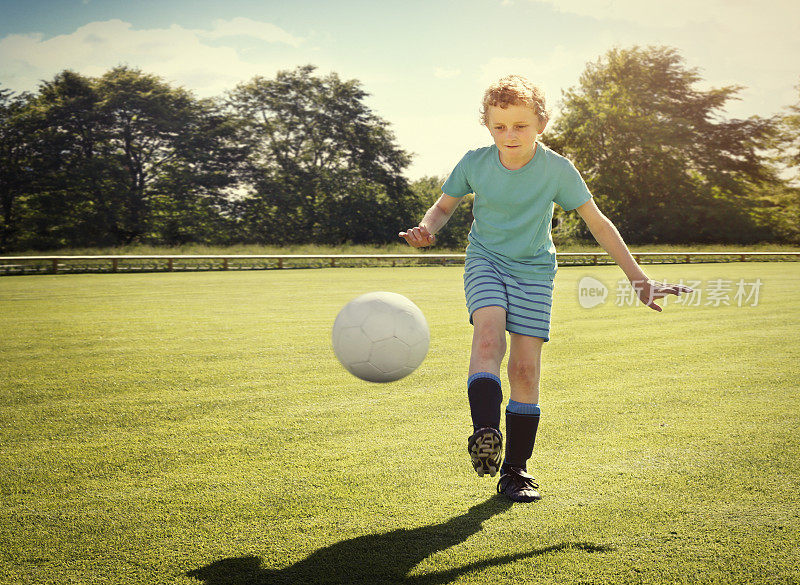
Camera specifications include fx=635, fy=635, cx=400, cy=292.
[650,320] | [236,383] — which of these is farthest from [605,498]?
[650,320]

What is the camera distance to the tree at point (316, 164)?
4859 centimetres

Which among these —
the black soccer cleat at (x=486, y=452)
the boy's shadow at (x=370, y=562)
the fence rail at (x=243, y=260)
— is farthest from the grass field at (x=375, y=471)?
the fence rail at (x=243, y=260)

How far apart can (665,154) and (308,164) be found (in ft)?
93.9

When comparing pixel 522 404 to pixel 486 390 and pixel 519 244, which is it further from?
pixel 519 244

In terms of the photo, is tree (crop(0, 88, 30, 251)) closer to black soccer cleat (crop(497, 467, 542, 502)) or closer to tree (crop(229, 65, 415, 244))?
tree (crop(229, 65, 415, 244))

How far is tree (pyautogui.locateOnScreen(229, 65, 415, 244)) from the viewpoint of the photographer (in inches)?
1913

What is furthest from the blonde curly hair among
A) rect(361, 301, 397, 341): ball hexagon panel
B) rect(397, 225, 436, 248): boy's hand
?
rect(361, 301, 397, 341): ball hexagon panel

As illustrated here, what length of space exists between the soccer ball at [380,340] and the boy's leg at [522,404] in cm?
102

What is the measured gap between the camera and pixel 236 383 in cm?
612

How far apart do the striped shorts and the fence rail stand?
23520 mm

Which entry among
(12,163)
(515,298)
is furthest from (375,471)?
(12,163)

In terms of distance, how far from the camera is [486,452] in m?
2.74

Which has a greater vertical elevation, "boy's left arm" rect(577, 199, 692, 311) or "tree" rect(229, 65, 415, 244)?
"tree" rect(229, 65, 415, 244)

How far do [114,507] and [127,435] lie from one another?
1374mm
